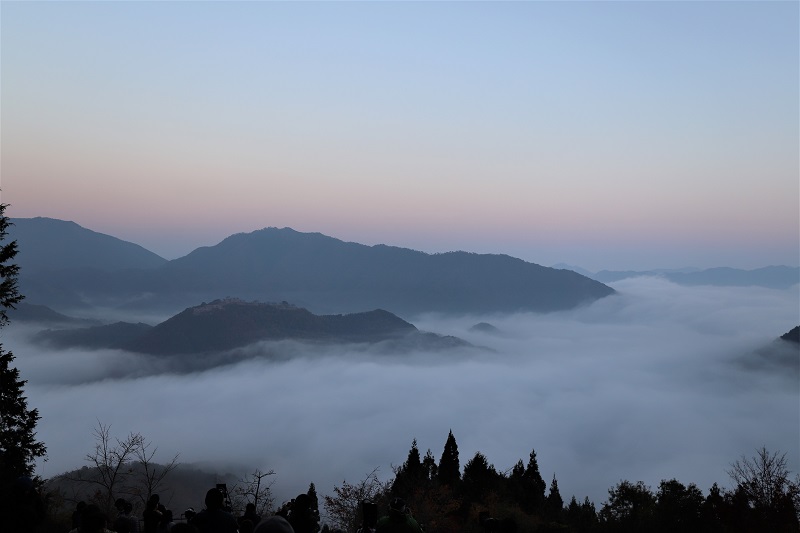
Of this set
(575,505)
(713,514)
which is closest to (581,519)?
(575,505)

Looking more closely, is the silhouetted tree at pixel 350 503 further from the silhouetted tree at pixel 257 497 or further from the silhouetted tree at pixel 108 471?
the silhouetted tree at pixel 108 471

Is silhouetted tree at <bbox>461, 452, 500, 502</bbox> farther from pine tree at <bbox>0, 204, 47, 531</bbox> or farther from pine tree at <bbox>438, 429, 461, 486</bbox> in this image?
pine tree at <bbox>0, 204, 47, 531</bbox>

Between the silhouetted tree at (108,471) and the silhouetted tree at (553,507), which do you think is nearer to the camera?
the silhouetted tree at (108,471)

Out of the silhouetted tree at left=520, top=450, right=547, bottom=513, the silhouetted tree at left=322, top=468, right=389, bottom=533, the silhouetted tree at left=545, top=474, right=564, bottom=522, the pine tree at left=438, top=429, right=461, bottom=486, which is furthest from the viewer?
the pine tree at left=438, top=429, right=461, bottom=486

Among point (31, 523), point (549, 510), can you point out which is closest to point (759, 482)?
point (549, 510)

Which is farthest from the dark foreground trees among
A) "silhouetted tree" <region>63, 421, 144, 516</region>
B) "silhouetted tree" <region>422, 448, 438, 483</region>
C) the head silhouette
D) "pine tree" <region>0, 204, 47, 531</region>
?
"pine tree" <region>0, 204, 47, 531</region>

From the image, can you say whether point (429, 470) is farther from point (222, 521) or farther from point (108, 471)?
point (222, 521)

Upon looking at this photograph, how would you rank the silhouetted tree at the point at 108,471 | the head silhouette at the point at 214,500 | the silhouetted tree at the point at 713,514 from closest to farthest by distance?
the head silhouette at the point at 214,500 < the silhouetted tree at the point at 108,471 < the silhouetted tree at the point at 713,514

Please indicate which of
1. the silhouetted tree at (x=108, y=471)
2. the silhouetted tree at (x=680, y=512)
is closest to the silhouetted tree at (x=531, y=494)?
the silhouetted tree at (x=680, y=512)

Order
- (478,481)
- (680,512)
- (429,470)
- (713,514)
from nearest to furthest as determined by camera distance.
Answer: (713,514) → (680,512) → (478,481) → (429,470)

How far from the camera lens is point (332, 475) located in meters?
183

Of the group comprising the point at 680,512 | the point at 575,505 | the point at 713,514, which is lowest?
the point at 575,505

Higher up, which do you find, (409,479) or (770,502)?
(770,502)

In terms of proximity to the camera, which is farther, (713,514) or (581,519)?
(581,519)
